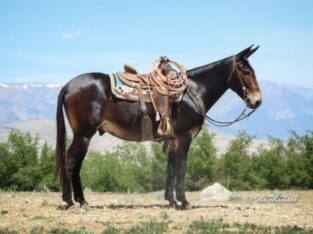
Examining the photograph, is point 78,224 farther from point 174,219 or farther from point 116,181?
point 116,181

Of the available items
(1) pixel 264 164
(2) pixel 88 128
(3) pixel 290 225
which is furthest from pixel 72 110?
(1) pixel 264 164

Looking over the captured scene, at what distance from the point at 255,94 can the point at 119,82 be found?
3407 millimetres

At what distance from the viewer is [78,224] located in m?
8.30

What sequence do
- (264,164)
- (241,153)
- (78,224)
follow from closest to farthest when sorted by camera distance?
(78,224)
(264,164)
(241,153)

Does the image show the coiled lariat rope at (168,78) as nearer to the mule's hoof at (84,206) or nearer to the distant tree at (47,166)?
the mule's hoof at (84,206)

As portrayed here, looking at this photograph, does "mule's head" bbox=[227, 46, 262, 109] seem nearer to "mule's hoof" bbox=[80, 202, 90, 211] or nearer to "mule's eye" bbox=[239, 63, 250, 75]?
"mule's eye" bbox=[239, 63, 250, 75]

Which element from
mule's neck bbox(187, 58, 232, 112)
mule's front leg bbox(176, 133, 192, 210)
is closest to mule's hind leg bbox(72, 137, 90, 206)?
mule's front leg bbox(176, 133, 192, 210)

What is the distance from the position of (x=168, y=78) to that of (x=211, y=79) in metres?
1.27

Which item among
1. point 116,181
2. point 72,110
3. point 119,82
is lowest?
point 116,181

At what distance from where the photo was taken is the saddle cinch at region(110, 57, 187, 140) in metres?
10.6

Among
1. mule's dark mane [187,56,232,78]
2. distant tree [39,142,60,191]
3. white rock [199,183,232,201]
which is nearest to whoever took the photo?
mule's dark mane [187,56,232,78]

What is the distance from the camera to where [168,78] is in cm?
1097

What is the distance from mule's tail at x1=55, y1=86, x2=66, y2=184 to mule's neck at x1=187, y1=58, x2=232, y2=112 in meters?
3.34

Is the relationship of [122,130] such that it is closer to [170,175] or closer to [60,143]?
[60,143]
